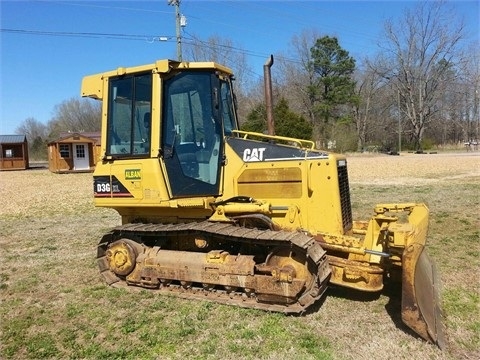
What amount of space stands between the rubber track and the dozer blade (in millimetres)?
904

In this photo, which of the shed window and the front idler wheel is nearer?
the front idler wheel

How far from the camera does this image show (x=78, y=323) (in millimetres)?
5152

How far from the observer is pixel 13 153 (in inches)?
1709

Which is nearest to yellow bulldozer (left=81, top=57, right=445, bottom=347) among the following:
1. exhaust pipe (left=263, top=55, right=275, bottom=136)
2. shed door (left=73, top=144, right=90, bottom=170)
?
exhaust pipe (left=263, top=55, right=275, bottom=136)

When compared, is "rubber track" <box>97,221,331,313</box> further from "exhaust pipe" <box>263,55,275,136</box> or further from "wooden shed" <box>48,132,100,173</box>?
"wooden shed" <box>48,132,100,173</box>

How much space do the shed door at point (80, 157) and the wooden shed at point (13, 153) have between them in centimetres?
901

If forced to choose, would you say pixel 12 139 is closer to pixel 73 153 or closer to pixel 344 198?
pixel 73 153

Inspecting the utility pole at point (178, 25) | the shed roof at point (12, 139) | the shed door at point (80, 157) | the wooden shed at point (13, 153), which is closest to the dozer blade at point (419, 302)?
the utility pole at point (178, 25)

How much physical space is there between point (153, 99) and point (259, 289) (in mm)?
2819

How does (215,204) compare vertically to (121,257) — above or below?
above

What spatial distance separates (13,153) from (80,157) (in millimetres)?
10101

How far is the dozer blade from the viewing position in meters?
4.42

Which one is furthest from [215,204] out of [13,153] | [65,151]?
[13,153]

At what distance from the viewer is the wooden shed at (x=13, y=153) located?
140 feet
